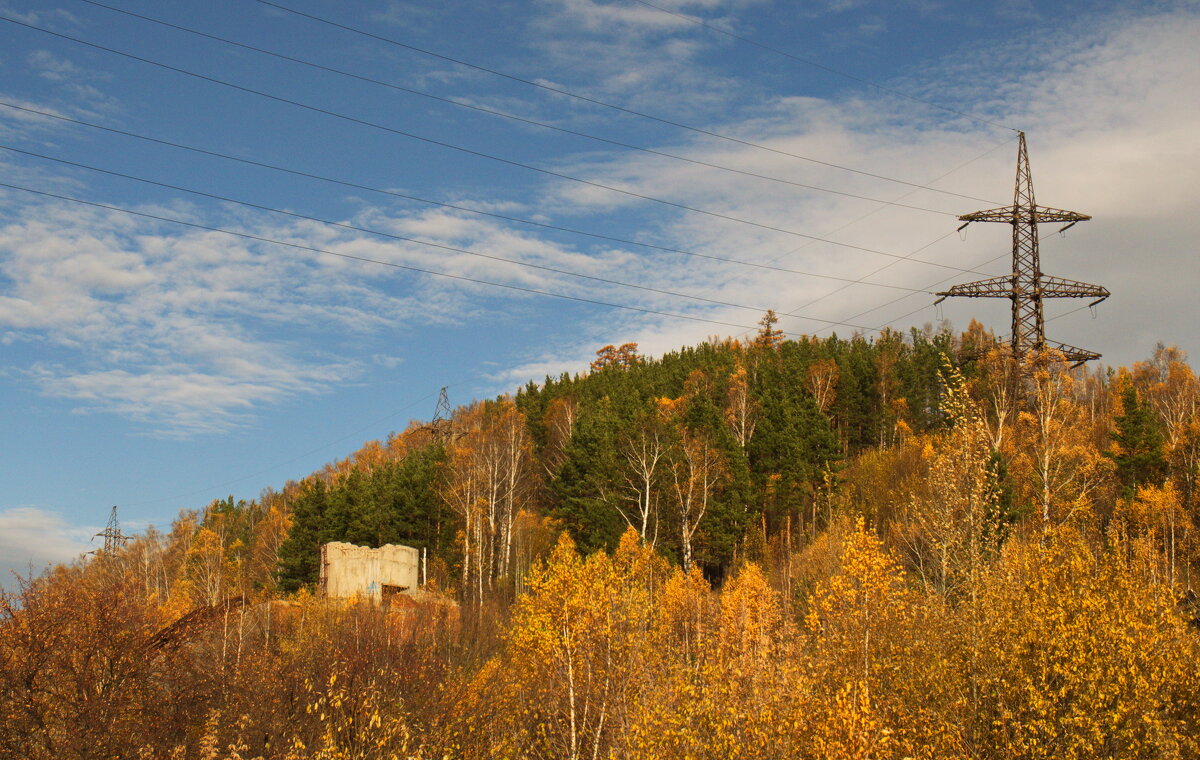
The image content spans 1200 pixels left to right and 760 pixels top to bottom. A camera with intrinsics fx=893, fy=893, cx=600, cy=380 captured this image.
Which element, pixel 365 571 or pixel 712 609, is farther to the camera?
pixel 365 571

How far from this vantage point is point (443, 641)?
44156 millimetres

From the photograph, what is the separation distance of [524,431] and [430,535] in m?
17.6

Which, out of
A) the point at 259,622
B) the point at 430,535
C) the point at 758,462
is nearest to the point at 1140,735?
the point at 758,462

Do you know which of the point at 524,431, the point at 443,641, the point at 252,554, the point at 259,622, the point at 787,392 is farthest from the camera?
the point at 252,554

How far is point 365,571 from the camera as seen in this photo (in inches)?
2630

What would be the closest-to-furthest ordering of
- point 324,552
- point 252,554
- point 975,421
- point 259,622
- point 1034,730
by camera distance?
point 1034,730
point 975,421
point 259,622
point 324,552
point 252,554

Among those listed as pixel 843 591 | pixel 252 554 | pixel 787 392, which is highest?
pixel 787 392

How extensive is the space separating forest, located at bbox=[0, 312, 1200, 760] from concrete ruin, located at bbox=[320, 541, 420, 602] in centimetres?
330

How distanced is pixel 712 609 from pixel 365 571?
30840 mm

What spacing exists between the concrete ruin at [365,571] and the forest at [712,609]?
330 cm

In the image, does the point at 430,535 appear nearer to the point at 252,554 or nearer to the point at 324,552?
the point at 324,552

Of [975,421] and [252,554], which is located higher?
[975,421]

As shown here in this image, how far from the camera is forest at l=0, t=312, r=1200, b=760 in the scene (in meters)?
22.7

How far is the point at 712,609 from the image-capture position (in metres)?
46.9
